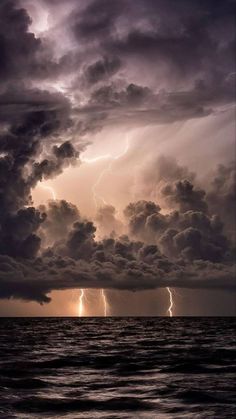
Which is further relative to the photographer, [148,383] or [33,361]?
[33,361]

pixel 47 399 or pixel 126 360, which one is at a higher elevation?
pixel 126 360

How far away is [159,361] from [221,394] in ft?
55.9

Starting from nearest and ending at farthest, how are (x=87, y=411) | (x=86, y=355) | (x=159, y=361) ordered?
(x=87, y=411)
(x=159, y=361)
(x=86, y=355)

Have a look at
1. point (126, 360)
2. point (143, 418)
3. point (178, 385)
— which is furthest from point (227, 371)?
point (143, 418)

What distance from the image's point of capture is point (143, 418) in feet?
56.9

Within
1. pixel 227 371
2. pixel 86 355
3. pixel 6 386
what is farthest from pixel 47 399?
pixel 86 355

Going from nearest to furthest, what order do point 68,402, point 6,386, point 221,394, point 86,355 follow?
1. point 68,402
2. point 221,394
3. point 6,386
4. point 86,355

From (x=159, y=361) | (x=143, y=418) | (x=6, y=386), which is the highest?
(x=159, y=361)

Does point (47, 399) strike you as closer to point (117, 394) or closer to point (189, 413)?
point (117, 394)

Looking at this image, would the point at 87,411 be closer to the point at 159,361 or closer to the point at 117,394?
the point at 117,394

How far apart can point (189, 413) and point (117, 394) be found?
5.09m

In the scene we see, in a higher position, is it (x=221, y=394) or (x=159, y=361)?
(x=159, y=361)

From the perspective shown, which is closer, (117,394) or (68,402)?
(68,402)

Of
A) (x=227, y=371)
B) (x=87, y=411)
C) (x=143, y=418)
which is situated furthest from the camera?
(x=227, y=371)
